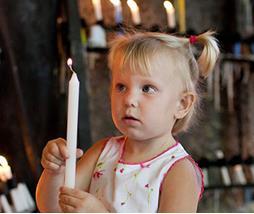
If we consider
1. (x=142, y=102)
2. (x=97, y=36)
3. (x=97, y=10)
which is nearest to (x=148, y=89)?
(x=142, y=102)

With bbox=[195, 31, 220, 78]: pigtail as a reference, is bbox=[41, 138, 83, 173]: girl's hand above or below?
below

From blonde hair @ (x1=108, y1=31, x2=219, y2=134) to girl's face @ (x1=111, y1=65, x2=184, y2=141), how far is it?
2cm

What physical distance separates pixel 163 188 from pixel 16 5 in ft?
3.81

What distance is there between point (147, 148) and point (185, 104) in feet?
0.32

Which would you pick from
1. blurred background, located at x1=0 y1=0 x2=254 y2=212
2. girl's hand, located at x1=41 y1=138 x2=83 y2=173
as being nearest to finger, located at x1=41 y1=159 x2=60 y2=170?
girl's hand, located at x1=41 y1=138 x2=83 y2=173

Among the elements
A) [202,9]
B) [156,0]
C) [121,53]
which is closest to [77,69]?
[156,0]

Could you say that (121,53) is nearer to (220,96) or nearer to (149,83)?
(149,83)

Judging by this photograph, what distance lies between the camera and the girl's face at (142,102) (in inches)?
32.9

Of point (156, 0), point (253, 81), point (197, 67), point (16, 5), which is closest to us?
point (197, 67)

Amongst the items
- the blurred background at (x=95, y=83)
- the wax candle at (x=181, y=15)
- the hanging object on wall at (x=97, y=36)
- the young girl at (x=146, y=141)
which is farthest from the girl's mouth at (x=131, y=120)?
the wax candle at (x=181, y=15)

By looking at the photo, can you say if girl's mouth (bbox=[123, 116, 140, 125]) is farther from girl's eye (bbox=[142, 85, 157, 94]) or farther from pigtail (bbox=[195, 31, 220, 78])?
pigtail (bbox=[195, 31, 220, 78])

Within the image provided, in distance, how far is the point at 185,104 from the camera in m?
0.93

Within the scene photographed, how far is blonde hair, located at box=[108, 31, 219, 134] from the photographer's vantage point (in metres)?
0.87

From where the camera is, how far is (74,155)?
2.24ft
